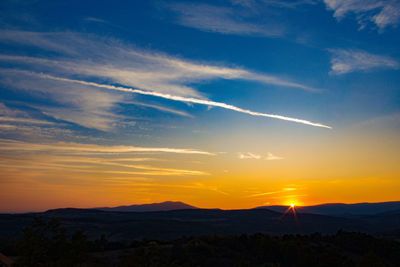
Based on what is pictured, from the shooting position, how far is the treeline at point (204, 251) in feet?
78.9

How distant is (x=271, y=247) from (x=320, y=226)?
104 m

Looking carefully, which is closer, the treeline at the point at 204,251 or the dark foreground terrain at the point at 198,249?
the treeline at the point at 204,251

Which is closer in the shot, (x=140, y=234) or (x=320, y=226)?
(x=140, y=234)

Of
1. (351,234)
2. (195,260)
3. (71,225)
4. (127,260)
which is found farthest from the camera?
(71,225)

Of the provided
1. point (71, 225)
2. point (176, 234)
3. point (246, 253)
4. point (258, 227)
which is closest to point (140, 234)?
point (176, 234)

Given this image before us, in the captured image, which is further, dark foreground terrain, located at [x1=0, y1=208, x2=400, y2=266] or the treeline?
dark foreground terrain, located at [x1=0, y1=208, x2=400, y2=266]

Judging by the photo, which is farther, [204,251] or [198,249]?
[198,249]

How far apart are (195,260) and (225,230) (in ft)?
274

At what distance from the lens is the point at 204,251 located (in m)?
43.4

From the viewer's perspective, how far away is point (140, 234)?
4126 inches

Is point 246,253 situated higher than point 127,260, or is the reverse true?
point 127,260

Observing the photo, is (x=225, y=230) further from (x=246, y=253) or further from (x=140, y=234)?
(x=246, y=253)

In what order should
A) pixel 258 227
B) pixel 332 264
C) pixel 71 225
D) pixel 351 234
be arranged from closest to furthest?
pixel 332 264 < pixel 351 234 < pixel 71 225 < pixel 258 227

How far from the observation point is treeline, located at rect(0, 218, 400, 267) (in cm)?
2405
